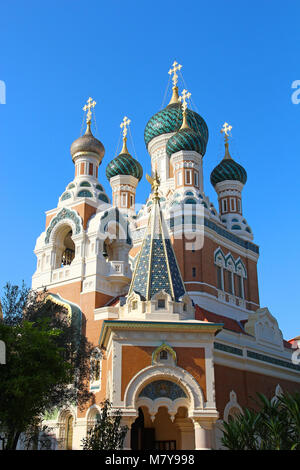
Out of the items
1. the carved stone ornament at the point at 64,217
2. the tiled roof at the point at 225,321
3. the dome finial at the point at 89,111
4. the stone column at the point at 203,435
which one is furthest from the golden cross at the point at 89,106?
the stone column at the point at 203,435

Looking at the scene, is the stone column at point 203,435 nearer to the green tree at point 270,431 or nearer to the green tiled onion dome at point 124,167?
the green tree at point 270,431

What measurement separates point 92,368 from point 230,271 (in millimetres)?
8220

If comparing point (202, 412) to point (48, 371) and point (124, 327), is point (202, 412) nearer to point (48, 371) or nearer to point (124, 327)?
point (124, 327)

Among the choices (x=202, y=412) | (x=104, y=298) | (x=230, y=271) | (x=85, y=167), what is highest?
(x=85, y=167)

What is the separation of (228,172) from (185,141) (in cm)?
342

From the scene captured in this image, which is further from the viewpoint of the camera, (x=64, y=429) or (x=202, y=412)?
(x=64, y=429)

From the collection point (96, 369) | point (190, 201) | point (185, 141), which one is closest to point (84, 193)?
point (190, 201)

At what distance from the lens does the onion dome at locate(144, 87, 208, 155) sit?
85.8 ft

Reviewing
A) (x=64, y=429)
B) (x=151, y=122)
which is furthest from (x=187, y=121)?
(x=64, y=429)

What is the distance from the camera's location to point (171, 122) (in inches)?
1053

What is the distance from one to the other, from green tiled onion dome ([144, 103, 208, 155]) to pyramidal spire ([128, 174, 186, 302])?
10.1 metres

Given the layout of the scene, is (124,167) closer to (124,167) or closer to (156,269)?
(124,167)

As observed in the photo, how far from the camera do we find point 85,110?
2445 cm

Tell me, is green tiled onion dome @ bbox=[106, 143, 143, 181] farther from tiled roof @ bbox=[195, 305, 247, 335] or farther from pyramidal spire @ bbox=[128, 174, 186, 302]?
pyramidal spire @ bbox=[128, 174, 186, 302]
